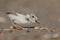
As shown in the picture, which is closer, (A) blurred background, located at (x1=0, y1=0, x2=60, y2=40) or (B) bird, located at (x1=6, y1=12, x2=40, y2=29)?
(B) bird, located at (x1=6, y1=12, x2=40, y2=29)


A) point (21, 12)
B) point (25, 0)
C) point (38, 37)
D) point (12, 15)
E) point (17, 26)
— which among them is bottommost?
point (38, 37)

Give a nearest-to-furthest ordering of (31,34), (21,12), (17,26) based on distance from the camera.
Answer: (31,34)
(17,26)
(21,12)

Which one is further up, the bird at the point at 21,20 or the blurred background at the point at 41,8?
the blurred background at the point at 41,8

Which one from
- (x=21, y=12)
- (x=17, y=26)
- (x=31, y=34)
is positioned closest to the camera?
(x=31, y=34)

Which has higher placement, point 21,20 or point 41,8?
point 41,8

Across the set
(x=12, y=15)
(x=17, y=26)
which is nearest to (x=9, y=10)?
(x=12, y=15)

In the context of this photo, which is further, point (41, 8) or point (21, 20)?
point (41, 8)

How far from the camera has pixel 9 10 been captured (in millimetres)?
1619

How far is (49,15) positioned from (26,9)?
0.66 feet

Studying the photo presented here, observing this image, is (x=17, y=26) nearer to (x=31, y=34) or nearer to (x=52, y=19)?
(x=31, y=34)

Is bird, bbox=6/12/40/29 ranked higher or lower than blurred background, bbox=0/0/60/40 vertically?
lower

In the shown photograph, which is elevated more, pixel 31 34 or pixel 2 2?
pixel 2 2

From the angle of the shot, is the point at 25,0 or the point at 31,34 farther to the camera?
the point at 25,0

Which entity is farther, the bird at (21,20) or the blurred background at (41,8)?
the blurred background at (41,8)
